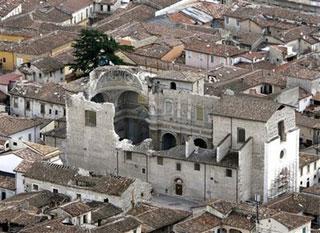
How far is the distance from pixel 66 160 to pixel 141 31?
2121 cm

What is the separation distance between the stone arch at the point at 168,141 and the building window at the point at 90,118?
413 centimetres

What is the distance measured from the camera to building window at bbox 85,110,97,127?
77588 millimetres

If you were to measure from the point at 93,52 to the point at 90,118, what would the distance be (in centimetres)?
1272

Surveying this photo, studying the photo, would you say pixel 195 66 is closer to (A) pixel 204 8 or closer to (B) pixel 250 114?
(A) pixel 204 8

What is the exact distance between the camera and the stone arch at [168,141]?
79.8m

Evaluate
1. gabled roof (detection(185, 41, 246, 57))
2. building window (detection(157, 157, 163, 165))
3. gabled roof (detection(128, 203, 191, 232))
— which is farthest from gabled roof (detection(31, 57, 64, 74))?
gabled roof (detection(128, 203, 191, 232))

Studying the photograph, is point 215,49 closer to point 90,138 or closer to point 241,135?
point 90,138

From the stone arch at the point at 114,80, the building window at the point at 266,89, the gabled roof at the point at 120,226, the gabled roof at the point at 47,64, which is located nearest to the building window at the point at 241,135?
the stone arch at the point at 114,80

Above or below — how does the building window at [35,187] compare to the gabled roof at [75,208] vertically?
below

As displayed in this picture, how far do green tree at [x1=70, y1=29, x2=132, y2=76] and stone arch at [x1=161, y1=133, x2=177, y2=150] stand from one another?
10.4 meters

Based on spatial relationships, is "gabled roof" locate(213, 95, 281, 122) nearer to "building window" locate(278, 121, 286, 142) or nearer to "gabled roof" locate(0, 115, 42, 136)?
"building window" locate(278, 121, 286, 142)

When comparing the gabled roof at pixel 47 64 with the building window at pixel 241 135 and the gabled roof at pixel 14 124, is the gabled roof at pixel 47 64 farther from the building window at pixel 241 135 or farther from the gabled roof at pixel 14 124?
the building window at pixel 241 135

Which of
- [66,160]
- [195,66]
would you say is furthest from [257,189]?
[195,66]

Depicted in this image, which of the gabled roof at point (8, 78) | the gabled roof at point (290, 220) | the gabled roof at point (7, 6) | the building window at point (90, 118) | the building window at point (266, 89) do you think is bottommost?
the gabled roof at point (7, 6)
